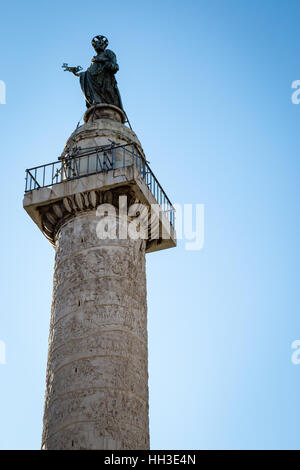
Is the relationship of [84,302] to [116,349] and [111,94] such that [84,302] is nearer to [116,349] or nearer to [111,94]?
[116,349]

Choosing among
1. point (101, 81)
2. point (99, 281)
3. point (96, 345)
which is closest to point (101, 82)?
point (101, 81)

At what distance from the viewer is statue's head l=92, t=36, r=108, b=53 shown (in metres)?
21.0

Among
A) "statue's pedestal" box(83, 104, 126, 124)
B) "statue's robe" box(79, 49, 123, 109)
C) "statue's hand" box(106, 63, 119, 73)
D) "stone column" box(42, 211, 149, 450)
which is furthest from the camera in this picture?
"statue's hand" box(106, 63, 119, 73)

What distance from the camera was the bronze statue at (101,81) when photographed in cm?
2028

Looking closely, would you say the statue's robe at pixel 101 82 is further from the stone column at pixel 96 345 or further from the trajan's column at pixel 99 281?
the stone column at pixel 96 345

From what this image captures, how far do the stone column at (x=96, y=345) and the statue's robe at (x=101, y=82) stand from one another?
4.73m

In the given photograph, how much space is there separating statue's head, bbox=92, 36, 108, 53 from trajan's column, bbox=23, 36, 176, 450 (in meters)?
2.71

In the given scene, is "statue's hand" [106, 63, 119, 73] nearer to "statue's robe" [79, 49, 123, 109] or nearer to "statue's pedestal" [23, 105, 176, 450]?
"statue's robe" [79, 49, 123, 109]

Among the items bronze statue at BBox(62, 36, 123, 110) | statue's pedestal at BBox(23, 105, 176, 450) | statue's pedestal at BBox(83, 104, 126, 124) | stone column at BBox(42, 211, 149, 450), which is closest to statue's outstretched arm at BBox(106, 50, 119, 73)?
bronze statue at BBox(62, 36, 123, 110)

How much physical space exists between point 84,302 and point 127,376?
178 cm

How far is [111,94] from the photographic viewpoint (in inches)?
799

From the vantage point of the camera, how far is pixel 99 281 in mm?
15633
